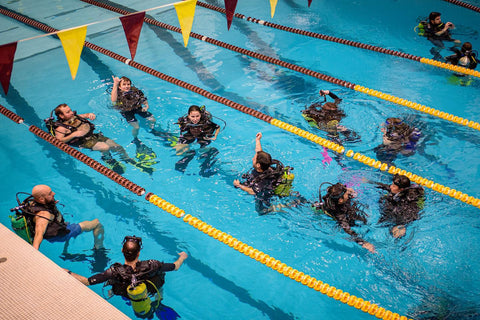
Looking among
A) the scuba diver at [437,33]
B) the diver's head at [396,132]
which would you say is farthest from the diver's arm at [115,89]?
the scuba diver at [437,33]

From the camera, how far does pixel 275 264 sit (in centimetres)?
445

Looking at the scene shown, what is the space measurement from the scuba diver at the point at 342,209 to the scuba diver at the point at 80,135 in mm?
2519

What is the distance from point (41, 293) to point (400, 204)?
360cm

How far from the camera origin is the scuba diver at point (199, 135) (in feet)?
18.6

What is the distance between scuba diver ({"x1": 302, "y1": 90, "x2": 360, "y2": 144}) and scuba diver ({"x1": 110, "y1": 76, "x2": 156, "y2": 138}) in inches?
95.4

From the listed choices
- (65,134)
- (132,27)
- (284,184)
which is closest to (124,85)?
(132,27)

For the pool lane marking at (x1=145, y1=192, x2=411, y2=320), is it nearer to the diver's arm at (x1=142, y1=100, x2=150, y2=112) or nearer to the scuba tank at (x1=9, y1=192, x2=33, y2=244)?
the scuba tank at (x1=9, y1=192, x2=33, y2=244)

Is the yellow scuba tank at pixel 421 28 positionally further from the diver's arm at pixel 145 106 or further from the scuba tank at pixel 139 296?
the scuba tank at pixel 139 296

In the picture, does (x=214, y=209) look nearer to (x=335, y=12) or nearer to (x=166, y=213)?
(x=166, y=213)

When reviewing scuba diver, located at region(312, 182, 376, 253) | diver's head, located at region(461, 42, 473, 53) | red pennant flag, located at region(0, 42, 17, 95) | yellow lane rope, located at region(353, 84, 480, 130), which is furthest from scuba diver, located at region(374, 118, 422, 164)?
red pennant flag, located at region(0, 42, 17, 95)

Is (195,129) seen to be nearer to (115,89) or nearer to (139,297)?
(115,89)

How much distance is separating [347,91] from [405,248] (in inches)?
124

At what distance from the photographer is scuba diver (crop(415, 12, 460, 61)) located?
26.0 ft

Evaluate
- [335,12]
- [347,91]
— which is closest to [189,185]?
[347,91]
